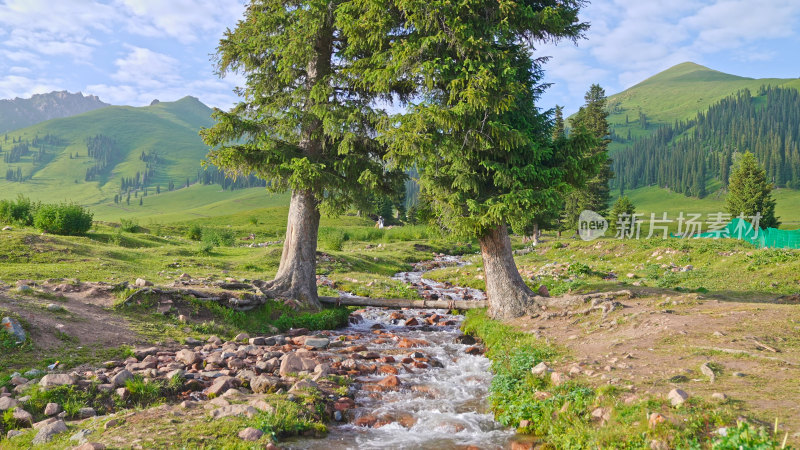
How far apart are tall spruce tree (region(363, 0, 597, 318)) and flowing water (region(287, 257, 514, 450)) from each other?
3776 millimetres

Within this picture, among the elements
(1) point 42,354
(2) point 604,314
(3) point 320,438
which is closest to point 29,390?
(1) point 42,354

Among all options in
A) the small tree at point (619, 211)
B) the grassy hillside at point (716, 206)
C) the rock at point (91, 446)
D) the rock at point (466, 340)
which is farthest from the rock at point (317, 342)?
the grassy hillside at point (716, 206)

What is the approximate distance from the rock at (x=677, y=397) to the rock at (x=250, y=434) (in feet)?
20.1

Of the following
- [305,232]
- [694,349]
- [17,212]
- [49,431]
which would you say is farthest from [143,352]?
[17,212]

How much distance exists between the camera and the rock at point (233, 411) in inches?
282

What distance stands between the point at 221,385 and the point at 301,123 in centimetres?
1018

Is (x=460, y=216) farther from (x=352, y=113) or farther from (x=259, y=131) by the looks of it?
(x=259, y=131)

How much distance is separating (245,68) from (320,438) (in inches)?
580

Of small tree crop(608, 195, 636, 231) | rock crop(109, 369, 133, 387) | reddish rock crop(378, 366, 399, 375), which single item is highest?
small tree crop(608, 195, 636, 231)

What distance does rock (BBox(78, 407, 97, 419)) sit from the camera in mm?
7121

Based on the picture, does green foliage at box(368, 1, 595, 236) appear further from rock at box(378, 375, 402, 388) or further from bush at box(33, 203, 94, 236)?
bush at box(33, 203, 94, 236)

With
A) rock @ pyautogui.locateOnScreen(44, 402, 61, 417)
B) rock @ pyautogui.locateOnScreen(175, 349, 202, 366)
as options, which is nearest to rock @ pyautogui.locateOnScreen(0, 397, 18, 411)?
rock @ pyautogui.locateOnScreen(44, 402, 61, 417)

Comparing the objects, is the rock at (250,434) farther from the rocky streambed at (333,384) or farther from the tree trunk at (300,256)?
the tree trunk at (300,256)

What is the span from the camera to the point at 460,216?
1345 centimetres
